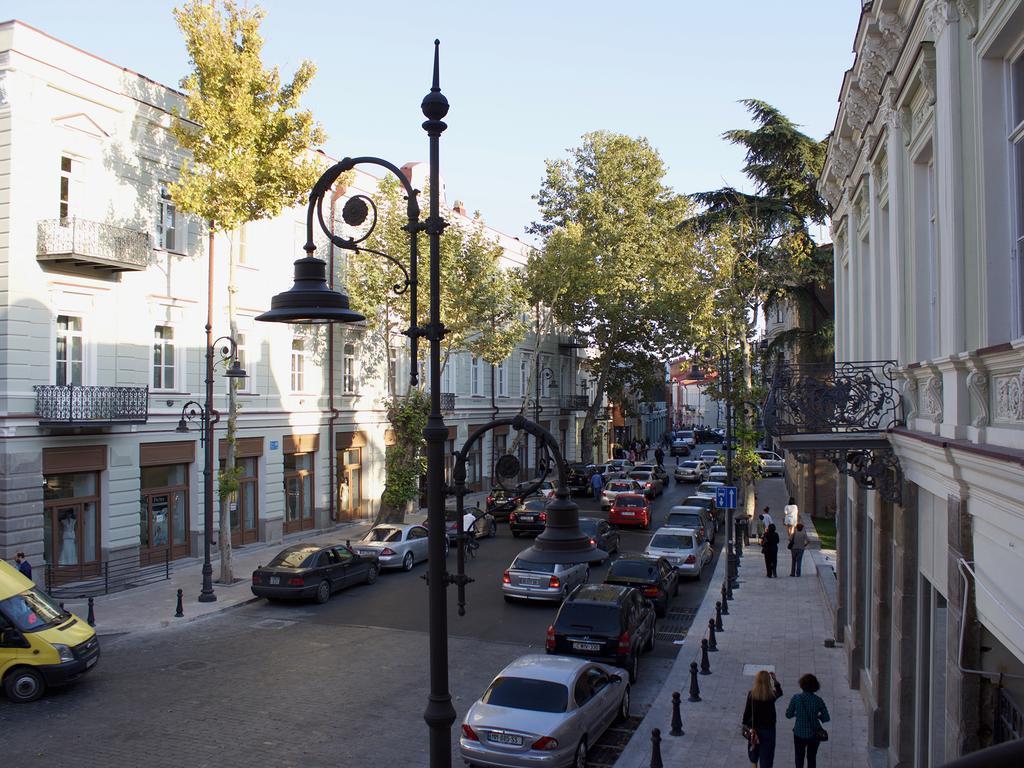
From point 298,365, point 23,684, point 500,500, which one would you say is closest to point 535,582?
point 500,500

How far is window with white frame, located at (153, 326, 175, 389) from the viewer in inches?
1003

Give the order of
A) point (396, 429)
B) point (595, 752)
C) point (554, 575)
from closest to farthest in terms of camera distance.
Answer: point (595, 752) < point (554, 575) < point (396, 429)

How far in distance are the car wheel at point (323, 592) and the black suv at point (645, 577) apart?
737 cm

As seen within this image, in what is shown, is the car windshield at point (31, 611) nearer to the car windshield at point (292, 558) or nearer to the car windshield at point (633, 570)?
the car windshield at point (292, 558)

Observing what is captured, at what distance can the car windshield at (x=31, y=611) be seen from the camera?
46.4 feet

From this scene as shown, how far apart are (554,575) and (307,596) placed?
20.9 feet

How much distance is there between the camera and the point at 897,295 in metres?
9.55

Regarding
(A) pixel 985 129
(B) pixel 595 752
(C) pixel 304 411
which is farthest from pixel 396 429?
(A) pixel 985 129

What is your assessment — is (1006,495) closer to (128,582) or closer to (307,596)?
(307,596)

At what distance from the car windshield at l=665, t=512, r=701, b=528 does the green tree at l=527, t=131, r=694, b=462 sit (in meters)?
18.3

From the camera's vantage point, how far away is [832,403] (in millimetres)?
9844

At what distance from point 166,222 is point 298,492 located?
11481 millimetres

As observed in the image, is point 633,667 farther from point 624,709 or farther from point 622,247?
point 622,247

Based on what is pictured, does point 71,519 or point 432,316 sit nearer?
point 432,316
